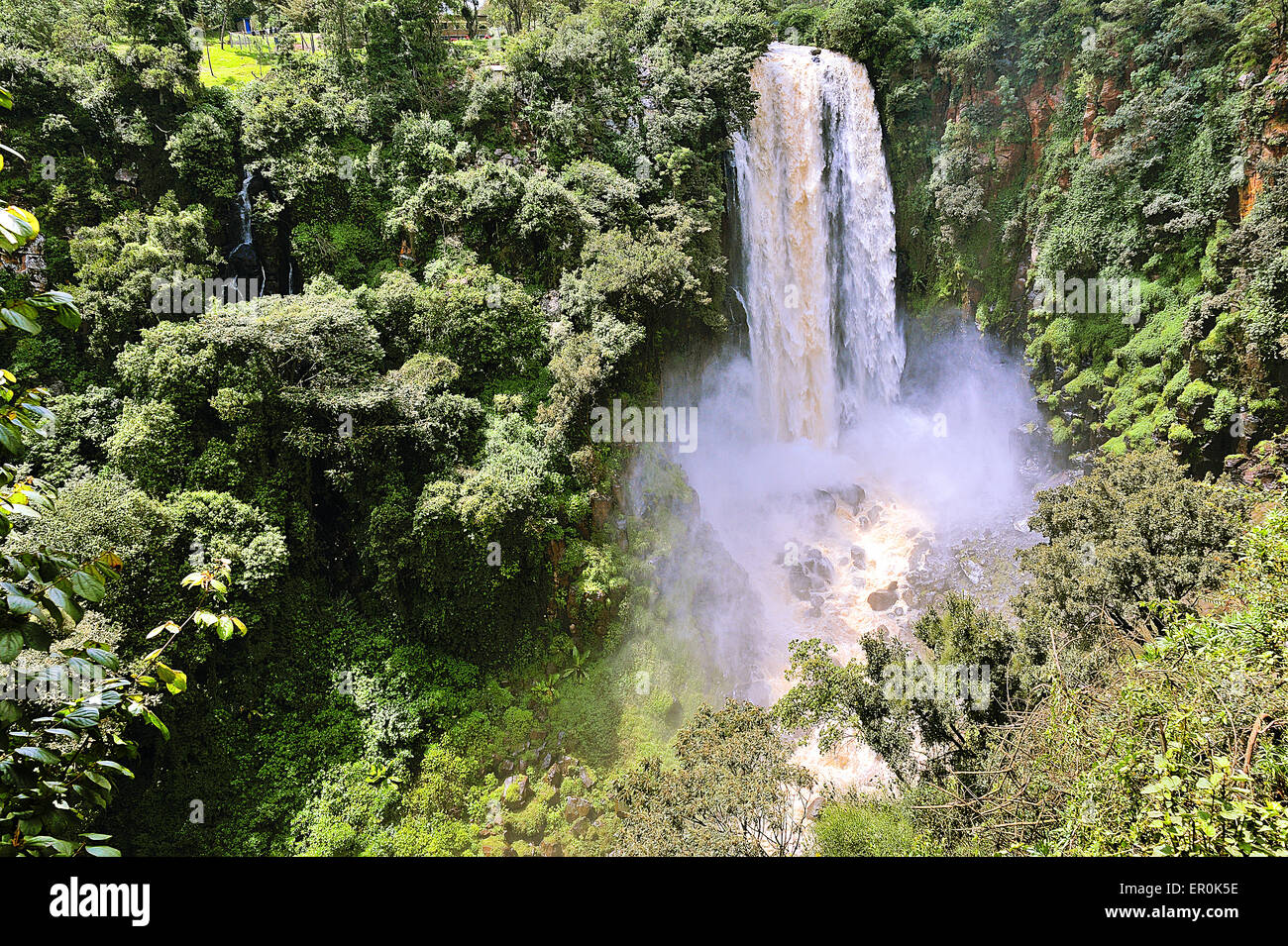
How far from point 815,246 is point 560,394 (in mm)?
11595

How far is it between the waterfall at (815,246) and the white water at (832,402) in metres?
0.05

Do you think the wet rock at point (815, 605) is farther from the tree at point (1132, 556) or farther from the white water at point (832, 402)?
the tree at point (1132, 556)

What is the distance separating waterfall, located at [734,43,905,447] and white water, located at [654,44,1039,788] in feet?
0.16

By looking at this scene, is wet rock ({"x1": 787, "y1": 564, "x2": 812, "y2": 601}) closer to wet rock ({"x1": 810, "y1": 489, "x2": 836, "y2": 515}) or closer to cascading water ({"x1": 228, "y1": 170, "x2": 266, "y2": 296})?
wet rock ({"x1": 810, "y1": 489, "x2": 836, "y2": 515})

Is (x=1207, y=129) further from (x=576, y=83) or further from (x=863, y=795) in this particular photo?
(x=863, y=795)

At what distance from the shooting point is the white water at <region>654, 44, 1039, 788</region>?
19875mm

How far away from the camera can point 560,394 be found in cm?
1573

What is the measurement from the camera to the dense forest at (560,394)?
37.7 feet

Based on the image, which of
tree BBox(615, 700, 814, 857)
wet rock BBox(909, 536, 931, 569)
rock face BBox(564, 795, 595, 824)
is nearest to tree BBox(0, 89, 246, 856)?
tree BBox(615, 700, 814, 857)

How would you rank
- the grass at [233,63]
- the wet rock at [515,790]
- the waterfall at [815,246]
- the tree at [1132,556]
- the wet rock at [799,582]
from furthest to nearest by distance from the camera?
the grass at [233,63] < the waterfall at [815,246] < the wet rock at [799,582] < the wet rock at [515,790] < the tree at [1132,556]

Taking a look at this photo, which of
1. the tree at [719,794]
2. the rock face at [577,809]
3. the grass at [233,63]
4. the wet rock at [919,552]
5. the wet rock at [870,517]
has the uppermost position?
the grass at [233,63]

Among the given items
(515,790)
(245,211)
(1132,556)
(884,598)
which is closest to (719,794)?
(515,790)

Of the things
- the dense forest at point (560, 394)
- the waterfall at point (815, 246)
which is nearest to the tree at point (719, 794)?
the dense forest at point (560, 394)

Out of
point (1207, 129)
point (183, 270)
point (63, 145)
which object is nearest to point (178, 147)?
point (63, 145)
